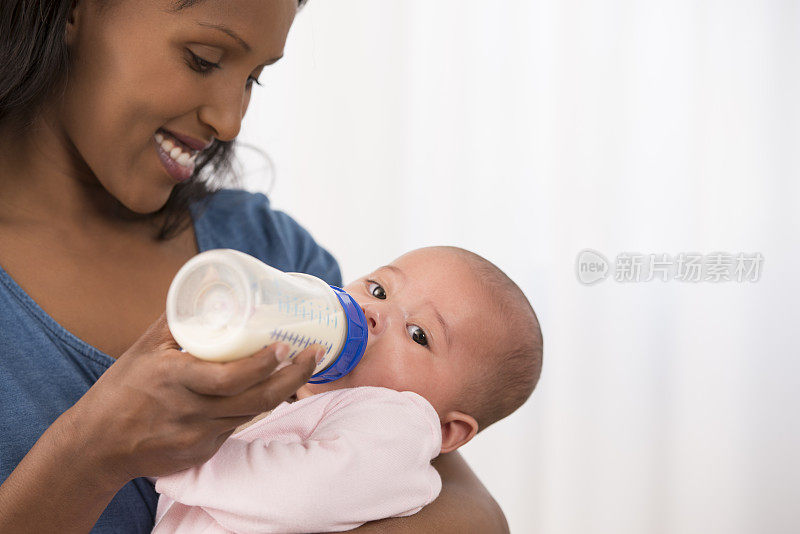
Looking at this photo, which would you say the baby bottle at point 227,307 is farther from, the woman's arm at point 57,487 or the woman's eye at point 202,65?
→ the woman's eye at point 202,65

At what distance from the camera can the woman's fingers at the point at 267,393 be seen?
719 millimetres

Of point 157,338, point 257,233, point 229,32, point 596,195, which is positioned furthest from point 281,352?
point 596,195

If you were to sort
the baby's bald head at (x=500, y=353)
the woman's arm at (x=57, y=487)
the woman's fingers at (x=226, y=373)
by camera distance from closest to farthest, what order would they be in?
1. the woman's fingers at (x=226, y=373)
2. the woman's arm at (x=57, y=487)
3. the baby's bald head at (x=500, y=353)

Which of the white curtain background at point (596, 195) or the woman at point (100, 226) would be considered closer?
the woman at point (100, 226)

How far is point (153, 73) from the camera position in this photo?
1.12m

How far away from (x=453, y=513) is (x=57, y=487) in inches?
20.9

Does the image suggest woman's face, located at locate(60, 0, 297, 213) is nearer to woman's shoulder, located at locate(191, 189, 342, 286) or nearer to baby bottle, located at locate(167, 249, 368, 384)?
woman's shoulder, located at locate(191, 189, 342, 286)

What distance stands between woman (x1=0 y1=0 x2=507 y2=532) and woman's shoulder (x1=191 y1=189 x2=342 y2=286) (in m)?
0.06

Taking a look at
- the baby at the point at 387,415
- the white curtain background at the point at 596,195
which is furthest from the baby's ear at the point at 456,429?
the white curtain background at the point at 596,195

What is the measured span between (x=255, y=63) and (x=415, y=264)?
0.40m

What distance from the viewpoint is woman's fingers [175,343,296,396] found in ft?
2.23

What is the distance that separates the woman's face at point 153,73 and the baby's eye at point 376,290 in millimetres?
332

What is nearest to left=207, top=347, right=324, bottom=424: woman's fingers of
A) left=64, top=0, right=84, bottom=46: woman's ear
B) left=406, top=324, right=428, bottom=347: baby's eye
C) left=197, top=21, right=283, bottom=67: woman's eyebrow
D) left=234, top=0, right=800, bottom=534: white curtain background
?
left=406, top=324, right=428, bottom=347: baby's eye

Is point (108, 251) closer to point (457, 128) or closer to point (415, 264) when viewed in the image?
point (415, 264)
